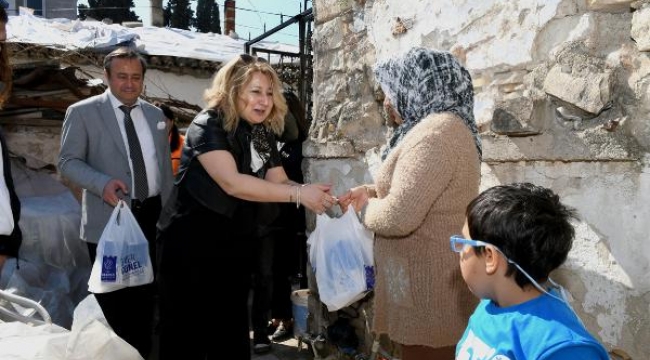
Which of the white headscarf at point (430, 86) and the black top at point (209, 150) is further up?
the white headscarf at point (430, 86)

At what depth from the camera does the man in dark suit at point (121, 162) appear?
3.18m

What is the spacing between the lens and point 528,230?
1.29 metres

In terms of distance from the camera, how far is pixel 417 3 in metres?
2.87

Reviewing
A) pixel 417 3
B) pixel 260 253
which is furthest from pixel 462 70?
pixel 260 253

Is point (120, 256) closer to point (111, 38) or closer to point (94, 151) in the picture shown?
point (94, 151)

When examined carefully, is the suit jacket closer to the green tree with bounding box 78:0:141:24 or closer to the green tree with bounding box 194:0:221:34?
the green tree with bounding box 78:0:141:24

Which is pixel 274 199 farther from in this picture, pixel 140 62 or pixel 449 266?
pixel 140 62

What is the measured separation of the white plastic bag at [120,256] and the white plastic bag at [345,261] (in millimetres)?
959

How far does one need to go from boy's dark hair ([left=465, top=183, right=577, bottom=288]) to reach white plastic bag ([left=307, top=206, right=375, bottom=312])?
1.38m

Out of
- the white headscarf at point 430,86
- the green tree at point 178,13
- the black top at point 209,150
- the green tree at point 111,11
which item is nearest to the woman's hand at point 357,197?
the black top at point 209,150

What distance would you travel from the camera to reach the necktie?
3.29m

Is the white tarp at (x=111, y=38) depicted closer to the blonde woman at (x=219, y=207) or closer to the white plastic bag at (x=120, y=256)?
the white plastic bag at (x=120, y=256)

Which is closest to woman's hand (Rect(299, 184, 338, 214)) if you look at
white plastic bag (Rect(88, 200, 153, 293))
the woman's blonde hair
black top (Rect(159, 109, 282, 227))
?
black top (Rect(159, 109, 282, 227))

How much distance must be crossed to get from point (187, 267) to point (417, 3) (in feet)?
5.60
